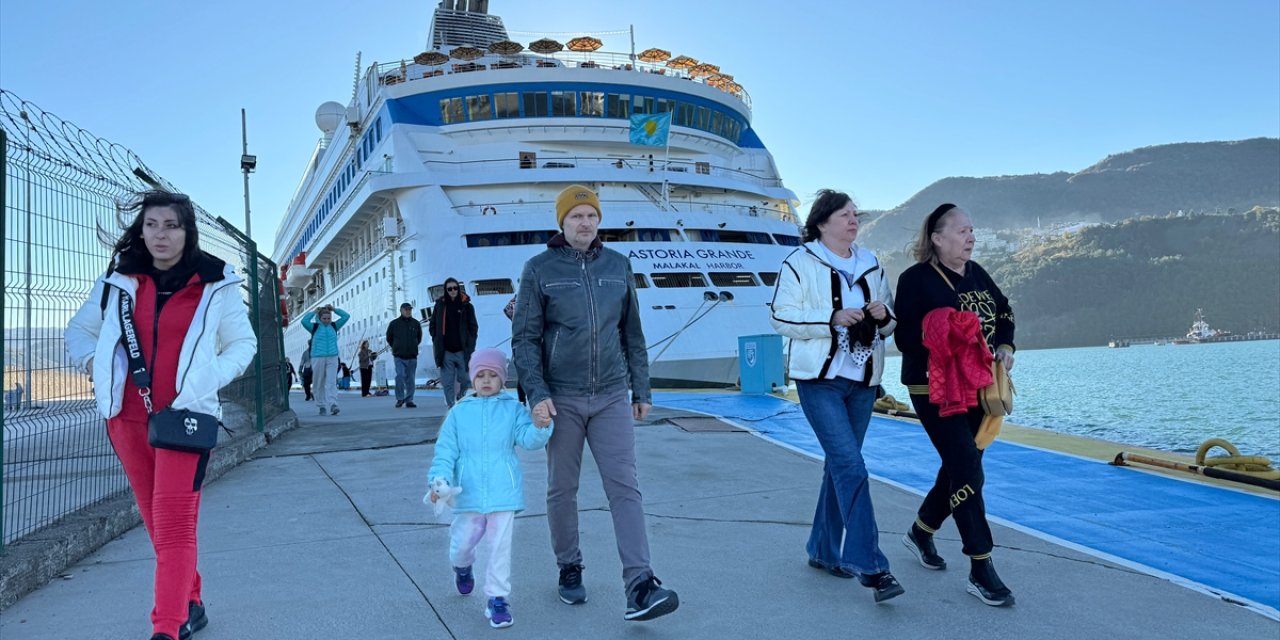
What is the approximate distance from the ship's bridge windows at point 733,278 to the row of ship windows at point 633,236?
140 centimetres

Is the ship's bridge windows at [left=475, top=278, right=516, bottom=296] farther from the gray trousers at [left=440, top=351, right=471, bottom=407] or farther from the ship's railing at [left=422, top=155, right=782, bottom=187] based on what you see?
the gray trousers at [left=440, top=351, right=471, bottom=407]

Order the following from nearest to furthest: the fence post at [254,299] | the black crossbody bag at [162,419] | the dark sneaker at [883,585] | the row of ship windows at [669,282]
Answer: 1. the black crossbody bag at [162,419]
2. the dark sneaker at [883,585]
3. the fence post at [254,299]
4. the row of ship windows at [669,282]

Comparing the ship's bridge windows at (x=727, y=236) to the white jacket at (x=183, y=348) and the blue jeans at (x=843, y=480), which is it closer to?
the blue jeans at (x=843, y=480)

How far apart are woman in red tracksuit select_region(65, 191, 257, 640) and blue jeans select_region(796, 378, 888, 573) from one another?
236cm

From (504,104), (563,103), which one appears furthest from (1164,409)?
(504,104)

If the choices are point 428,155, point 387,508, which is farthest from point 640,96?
point 387,508

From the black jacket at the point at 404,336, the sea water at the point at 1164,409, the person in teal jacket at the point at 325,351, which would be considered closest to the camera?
the person in teal jacket at the point at 325,351

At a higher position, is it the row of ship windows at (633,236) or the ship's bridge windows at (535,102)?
the ship's bridge windows at (535,102)

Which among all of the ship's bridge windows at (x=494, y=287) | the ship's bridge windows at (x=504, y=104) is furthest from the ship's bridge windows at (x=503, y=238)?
the ship's bridge windows at (x=504, y=104)

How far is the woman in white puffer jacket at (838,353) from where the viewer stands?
140 inches

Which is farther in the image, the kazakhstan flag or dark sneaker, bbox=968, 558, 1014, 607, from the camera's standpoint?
the kazakhstan flag

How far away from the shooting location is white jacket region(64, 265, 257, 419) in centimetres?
286

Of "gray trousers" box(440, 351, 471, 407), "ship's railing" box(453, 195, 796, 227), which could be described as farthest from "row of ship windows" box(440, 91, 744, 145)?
"gray trousers" box(440, 351, 471, 407)

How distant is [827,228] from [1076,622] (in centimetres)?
191
